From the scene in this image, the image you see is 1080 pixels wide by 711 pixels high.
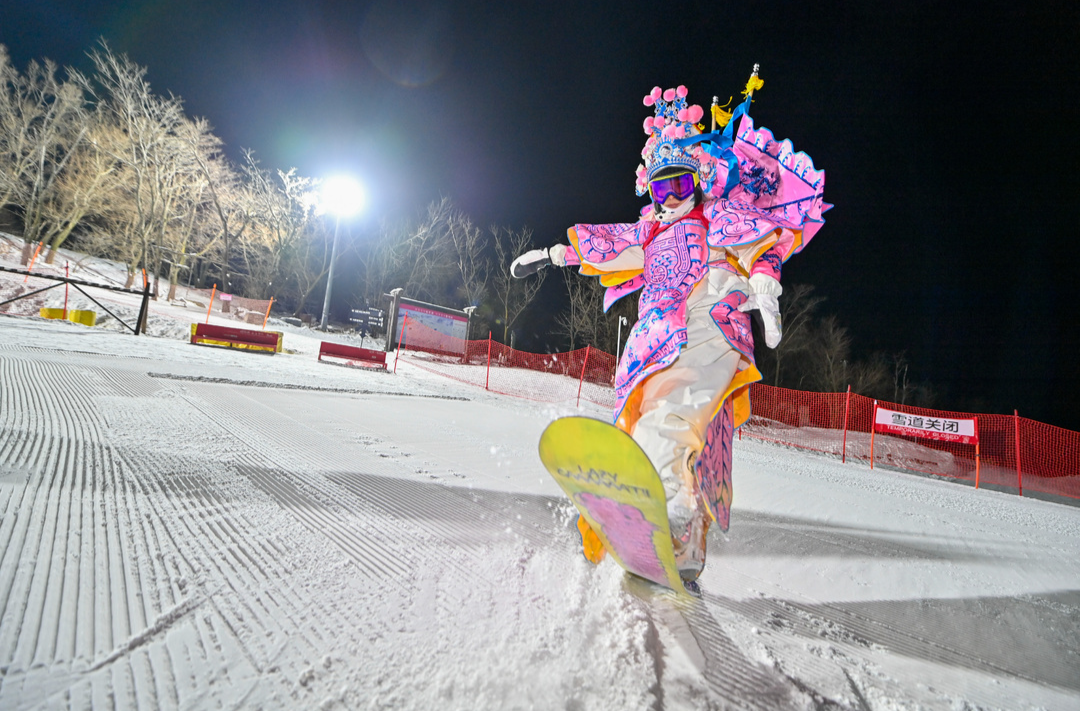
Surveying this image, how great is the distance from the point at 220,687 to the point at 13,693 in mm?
268

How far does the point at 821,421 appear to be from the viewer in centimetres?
1447

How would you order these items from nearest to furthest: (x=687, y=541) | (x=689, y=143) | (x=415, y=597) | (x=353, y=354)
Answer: (x=415, y=597) → (x=687, y=541) → (x=689, y=143) → (x=353, y=354)

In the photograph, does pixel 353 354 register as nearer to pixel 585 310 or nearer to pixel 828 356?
pixel 585 310

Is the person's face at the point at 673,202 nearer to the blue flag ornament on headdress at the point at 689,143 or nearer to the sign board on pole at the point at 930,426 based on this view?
the blue flag ornament on headdress at the point at 689,143

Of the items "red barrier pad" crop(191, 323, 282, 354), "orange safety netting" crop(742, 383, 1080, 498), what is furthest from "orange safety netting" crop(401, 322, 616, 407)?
"orange safety netting" crop(742, 383, 1080, 498)

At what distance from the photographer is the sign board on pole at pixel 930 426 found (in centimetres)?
883

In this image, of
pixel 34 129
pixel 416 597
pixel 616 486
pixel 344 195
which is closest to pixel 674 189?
pixel 616 486

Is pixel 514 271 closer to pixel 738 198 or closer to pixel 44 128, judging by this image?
pixel 738 198

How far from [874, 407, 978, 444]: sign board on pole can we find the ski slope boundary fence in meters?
0.64

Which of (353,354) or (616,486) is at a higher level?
(616,486)

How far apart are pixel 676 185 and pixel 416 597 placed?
6.52 feet

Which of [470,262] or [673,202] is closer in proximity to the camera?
[673,202]

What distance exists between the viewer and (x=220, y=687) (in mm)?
720

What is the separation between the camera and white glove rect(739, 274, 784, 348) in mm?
1881
